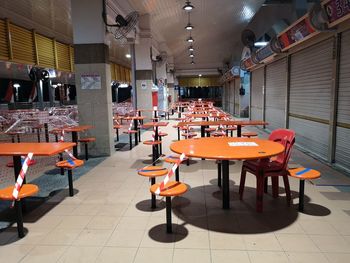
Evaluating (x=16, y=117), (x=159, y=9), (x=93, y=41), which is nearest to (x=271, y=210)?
(x=93, y=41)

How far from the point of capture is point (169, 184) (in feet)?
10.9

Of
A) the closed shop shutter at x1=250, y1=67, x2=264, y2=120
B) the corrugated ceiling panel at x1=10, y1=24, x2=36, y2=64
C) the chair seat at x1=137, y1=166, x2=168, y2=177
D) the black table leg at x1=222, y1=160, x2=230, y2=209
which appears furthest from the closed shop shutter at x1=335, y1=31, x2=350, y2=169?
the corrugated ceiling panel at x1=10, y1=24, x2=36, y2=64

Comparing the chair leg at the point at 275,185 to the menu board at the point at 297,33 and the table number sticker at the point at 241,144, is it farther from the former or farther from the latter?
the menu board at the point at 297,33

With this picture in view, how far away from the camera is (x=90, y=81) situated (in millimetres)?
7027

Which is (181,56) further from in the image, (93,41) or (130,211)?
(130,211)

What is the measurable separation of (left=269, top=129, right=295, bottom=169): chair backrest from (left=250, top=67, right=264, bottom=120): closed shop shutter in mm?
8193

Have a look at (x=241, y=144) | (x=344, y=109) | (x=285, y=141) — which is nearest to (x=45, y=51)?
(x=241, y=144)

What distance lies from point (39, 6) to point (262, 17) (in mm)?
10429

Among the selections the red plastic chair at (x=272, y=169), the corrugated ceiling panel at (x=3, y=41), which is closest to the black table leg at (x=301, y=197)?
the red plastic chair at (x=272, y=169)

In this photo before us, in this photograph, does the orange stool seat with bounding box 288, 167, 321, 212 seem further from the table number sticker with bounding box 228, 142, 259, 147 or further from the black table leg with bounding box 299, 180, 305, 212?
the table number sticker with bounding box 228, 142, 259, 147

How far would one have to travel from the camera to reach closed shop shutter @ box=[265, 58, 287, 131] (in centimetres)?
929

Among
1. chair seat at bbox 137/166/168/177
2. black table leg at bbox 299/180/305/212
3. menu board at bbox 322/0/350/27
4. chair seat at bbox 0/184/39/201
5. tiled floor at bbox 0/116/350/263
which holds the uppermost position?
menu board at bbox 322/0/350/27

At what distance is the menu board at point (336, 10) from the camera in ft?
15.1

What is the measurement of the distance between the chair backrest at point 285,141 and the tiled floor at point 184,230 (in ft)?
1.87
